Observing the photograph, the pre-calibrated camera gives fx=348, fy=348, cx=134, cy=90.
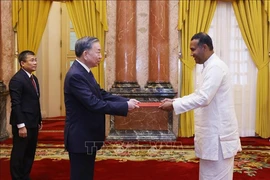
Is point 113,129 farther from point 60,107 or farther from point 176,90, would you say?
point 60,107

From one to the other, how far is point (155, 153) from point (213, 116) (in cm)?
300

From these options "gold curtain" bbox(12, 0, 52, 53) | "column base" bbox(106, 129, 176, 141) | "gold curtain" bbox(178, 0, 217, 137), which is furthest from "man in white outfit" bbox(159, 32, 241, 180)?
"gold curtain" bbox(12, 0, 52, 53)

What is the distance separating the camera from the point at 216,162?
2.76 m

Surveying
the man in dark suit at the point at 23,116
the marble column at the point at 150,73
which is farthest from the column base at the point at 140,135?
the man in dark suit at the point at 23,116

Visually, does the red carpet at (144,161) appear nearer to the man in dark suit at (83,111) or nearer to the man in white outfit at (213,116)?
the man in white outfit at (213,116)

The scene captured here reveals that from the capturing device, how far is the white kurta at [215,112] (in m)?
2.71

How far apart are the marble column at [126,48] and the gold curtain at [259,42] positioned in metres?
2.08

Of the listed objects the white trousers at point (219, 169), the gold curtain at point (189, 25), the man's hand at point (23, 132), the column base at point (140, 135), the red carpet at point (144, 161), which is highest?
the gold curtain at point (189, 25)

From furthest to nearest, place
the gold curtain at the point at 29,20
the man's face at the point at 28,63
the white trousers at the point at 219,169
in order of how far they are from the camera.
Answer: the gold curtain at the point at 29,20
the man's face at the point at 28,63
the white trousers at the point at 219,169

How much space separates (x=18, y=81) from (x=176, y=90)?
378cm

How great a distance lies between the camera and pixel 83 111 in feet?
8.86

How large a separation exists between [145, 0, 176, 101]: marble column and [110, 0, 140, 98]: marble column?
323 millimetres

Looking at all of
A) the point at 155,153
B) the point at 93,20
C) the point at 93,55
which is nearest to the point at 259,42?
the point at 155,153

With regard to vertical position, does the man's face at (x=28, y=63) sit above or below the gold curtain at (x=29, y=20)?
below
